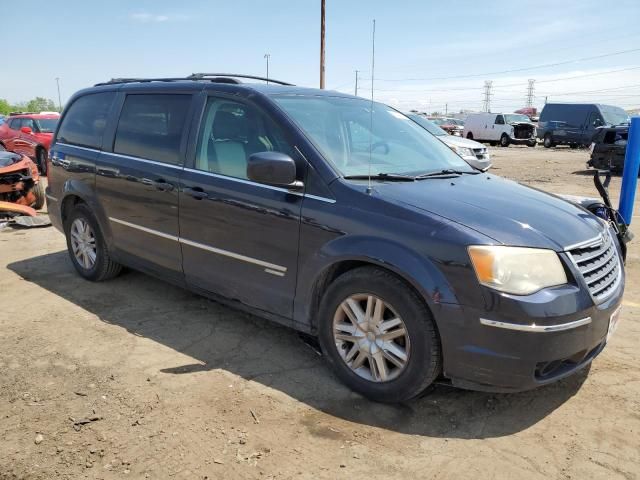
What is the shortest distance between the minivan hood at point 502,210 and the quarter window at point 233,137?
2.86 feet

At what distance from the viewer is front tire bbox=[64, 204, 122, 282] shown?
5027mm

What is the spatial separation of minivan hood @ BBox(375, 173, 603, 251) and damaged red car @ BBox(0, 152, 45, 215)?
279 inches

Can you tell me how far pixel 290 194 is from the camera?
3.35 metres

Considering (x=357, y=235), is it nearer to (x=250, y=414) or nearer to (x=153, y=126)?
(x=250, y=414)

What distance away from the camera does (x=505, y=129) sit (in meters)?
31.8

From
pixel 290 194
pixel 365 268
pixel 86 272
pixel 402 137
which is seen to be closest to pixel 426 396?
pixel 365 268

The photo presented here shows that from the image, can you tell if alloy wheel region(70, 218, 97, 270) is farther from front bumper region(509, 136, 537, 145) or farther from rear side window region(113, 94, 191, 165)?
front bumper region(509, 136, 537, 145)

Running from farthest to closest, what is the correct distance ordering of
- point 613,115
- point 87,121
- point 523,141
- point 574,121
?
point 523,141 < point 574,121 < point 613,115 < point 87,121

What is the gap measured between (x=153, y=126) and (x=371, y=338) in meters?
2.59

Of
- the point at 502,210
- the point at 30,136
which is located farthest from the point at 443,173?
the point at 30,136

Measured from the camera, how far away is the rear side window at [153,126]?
13.5 ft

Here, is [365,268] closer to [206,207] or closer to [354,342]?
[354,342]

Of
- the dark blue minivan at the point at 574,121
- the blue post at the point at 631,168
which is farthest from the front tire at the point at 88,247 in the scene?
the dark blue minivan at the point at 574,121

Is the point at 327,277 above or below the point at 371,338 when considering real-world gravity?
above
